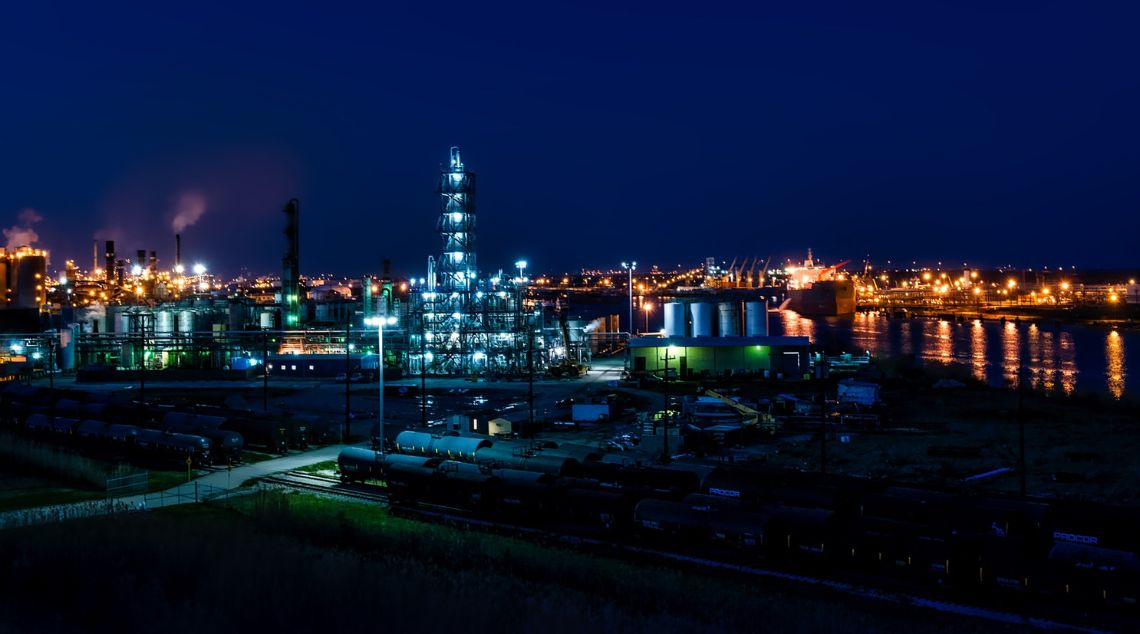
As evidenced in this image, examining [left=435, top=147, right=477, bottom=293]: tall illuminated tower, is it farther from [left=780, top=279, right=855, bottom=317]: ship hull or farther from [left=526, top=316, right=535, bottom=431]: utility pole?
[left=780, top=279, right=855, bottom=317]: ship hull

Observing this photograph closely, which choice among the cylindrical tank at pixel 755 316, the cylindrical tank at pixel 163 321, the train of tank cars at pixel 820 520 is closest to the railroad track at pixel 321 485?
the train of tank cars at pixel 820 520

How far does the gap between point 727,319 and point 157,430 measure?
41312 millimetres

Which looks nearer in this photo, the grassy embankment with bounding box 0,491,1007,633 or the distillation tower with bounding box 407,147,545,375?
the grassy embankment with bounding box 0,491,1007,633

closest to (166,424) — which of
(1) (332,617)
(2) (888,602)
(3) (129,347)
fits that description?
(1) (332,617)

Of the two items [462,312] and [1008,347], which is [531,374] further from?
[1008,347]

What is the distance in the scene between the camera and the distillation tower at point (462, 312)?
5159 cm

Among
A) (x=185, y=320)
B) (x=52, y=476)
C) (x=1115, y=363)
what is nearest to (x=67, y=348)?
(x=185, y=320)

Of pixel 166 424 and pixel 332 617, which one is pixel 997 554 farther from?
pixel 166 424

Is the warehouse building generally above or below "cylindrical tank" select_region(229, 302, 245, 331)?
below

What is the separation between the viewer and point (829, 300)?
515ft

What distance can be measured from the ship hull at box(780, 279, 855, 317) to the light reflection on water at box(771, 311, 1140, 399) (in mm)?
24330

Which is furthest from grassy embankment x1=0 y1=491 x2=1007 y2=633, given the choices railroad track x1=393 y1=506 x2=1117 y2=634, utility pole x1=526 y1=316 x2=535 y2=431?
utility pole x1=526 y1=316 x2=535 y2=431

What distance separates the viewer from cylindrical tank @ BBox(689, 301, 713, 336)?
196ft

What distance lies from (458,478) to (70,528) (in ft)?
25.1
